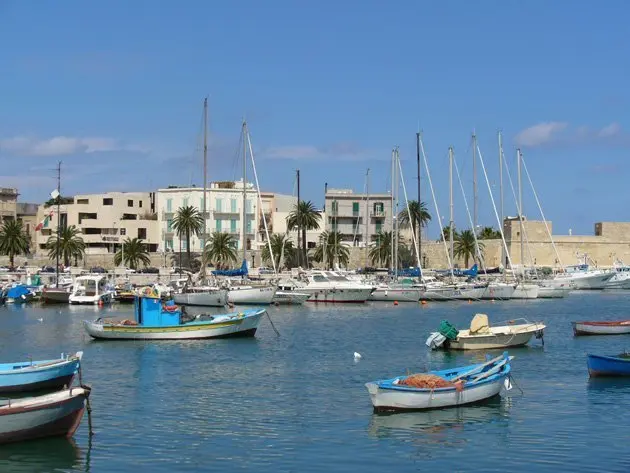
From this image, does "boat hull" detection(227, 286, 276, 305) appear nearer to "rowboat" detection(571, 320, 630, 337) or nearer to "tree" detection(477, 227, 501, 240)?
"rowboat" detection(571, 320, 630, 337)

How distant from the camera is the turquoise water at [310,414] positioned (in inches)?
837

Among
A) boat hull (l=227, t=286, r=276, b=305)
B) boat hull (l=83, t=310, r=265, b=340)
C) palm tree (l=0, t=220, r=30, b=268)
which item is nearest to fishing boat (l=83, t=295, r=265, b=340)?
boat hull (l=83, t=310, r=265, b=340)

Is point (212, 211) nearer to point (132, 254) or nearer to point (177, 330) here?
point (132, 254)

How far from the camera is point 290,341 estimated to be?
149 feet

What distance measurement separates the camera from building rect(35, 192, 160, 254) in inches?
4422

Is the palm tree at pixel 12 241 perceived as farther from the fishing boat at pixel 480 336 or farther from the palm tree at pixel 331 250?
the fishing boat at pixel 480 336

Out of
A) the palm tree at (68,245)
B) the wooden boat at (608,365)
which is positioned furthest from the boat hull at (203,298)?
the palm tree at (68,245)

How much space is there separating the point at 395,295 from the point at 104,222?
4848 cm

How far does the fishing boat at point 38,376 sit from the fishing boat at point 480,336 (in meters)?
17.2

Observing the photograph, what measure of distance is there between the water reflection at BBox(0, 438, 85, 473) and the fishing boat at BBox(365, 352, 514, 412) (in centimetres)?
775

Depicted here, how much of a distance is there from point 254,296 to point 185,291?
221 inches

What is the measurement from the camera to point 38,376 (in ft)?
87.6

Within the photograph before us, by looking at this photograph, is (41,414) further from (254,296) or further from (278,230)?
(278,230)

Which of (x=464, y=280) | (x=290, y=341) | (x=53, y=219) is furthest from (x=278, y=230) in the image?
(x=290, y=341)
